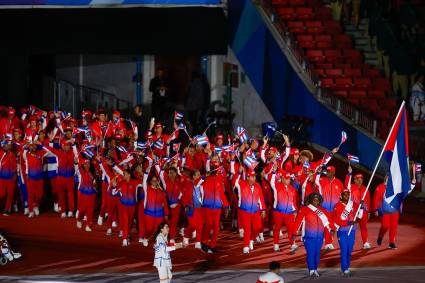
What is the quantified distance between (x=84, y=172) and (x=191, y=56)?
11.4 m

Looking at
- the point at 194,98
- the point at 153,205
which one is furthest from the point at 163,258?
the point at 194,98

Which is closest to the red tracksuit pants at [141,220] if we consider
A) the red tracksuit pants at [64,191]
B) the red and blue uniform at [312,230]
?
the red tracksuit pants at [64,191]

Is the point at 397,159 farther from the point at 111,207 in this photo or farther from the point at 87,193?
the point at 87,193

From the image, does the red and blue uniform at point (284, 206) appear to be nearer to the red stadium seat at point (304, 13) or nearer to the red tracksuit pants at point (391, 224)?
the red tracksuit pants at point (391, 224)

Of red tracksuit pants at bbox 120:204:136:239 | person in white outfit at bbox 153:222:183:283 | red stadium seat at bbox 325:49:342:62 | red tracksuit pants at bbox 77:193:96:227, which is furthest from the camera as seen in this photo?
red stadium seat at bbox 325:49:342:62

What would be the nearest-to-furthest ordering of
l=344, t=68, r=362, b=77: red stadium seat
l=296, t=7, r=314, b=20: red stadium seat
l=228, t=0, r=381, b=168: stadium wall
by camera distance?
l=228, t=0, r=381, b=168: stadium wall → l=344, t=68, r=362, b=77: red stadium seat → l=296, t=7, r=314, b=20: red stadium seat

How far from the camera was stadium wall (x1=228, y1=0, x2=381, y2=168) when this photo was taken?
36.3m

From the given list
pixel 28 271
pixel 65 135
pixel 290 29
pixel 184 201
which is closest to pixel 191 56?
pixel 290 29

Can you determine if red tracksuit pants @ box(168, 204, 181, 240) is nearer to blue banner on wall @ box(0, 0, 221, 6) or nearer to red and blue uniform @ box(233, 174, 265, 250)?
red and blue uniform @ box(233, 174, 265, 250)

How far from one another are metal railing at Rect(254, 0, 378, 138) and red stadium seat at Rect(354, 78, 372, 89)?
1.30 metres

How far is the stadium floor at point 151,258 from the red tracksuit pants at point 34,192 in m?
0.85

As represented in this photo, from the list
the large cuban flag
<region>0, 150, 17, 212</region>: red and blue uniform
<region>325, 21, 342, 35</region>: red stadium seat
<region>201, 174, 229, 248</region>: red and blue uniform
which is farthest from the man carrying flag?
<region>325, 21, 342, 35</region>: red stadium seat

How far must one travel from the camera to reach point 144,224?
2834 centimetres

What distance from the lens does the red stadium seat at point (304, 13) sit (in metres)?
39.3
